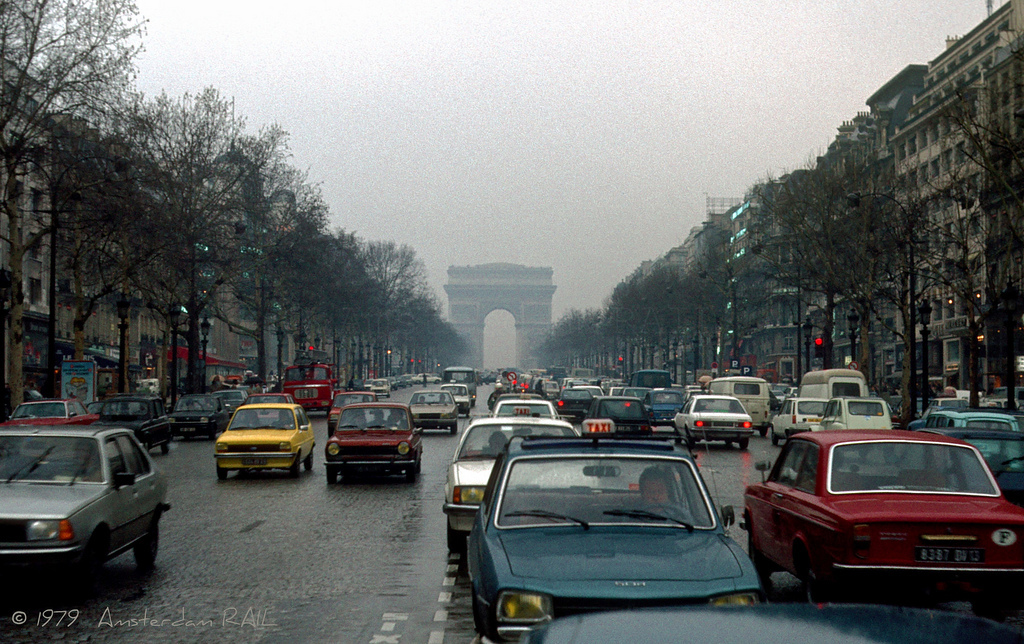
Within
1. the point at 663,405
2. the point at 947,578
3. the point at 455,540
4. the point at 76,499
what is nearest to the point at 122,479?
the point at 76,499

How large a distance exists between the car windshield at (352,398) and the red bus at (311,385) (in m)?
18.9

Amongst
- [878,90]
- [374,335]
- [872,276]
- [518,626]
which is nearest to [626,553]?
[518,626]

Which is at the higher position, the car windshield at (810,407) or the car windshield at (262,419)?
the car windshield at (262,419)

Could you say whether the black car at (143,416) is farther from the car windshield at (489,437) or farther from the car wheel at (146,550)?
the car wheel at (146,550)

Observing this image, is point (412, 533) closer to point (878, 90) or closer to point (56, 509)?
point (56, 509)

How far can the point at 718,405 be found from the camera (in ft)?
111

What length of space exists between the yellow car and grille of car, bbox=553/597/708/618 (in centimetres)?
1699

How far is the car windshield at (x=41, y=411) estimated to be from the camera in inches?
1121

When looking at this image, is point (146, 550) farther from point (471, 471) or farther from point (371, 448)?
point (371, 448)

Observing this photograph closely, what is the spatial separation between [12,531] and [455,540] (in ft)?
14.7

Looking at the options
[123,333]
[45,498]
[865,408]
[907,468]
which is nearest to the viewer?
[907,468]

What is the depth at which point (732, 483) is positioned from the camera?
21.5m

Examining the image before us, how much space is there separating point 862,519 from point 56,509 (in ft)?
20.1

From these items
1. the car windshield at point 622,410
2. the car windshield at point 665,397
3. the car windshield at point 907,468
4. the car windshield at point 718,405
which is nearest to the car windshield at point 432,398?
the car windshield at point 665,397
